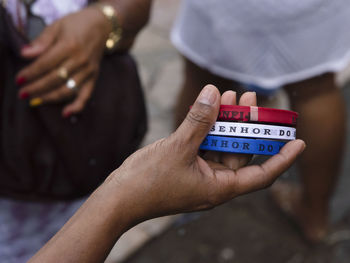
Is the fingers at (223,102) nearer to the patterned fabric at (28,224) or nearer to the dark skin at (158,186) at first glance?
the dark skin at (158,186)

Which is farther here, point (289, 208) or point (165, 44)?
point (165, 44)

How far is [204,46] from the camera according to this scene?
1.51 metres

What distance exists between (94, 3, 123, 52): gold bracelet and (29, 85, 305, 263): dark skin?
2.10 ft

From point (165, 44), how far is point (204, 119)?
8.06ft

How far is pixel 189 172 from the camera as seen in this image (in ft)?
2.64

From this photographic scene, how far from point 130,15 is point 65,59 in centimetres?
26

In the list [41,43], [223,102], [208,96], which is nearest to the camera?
[208,96]

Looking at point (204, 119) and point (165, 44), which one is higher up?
point (204, 119)

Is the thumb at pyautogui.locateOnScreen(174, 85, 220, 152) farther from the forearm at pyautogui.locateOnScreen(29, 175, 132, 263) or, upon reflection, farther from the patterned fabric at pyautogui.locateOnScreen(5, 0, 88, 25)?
the patterned fabric at pyautogui.locateOnScreen(5, 0, 88, 25)

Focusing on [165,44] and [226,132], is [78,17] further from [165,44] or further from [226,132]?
[165,44]

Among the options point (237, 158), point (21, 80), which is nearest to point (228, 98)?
point (237, 158)

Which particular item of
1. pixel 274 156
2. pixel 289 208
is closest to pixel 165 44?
pixel 289 208

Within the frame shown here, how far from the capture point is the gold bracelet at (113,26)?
1336 millimetres

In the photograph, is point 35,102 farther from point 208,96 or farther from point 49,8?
point 208,96
